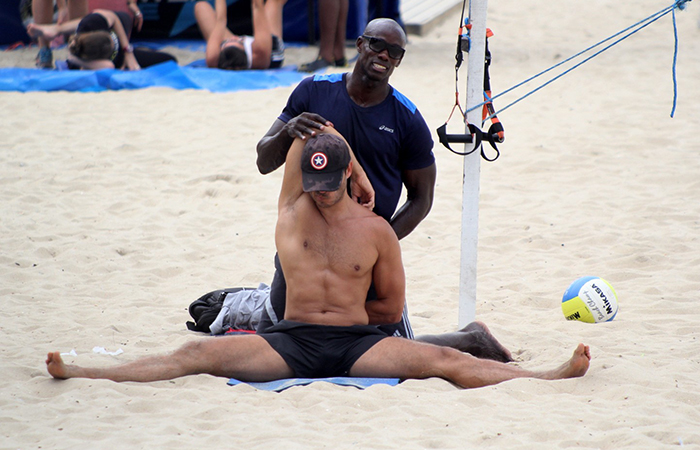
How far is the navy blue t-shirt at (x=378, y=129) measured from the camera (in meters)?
3.92

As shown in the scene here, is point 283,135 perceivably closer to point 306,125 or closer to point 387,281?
point 306,125

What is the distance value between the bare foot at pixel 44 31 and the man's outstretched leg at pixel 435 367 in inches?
321

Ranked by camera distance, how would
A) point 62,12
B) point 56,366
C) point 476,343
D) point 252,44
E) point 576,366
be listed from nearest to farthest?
point 56,366 < point 576,366 < point 476,343 < point 252,44 < point 62,12

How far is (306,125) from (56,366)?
158cm

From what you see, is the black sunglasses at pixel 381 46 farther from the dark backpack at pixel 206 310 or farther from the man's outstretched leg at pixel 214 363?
the dark backpack at pixel 206 310

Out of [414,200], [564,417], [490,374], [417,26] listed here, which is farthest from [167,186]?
[417,26]

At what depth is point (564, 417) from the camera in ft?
10.7

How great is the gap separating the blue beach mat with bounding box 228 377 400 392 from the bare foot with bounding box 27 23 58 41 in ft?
26.0

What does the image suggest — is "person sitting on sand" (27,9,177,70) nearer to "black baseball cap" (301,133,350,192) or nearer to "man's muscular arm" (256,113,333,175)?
"man's muscular arm" (256,113,333,175)

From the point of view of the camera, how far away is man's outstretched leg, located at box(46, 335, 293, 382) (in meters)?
3.61

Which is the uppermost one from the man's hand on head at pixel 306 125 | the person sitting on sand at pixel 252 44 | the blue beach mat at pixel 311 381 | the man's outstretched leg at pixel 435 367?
the person sitting on sand at pixel 252 44

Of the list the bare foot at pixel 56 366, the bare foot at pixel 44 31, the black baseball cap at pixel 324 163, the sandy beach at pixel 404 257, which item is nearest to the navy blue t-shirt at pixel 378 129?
the black baseball cap at pixel 324 163

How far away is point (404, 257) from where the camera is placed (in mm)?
5844

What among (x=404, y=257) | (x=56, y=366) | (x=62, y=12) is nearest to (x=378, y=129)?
(x=56, y=366)
